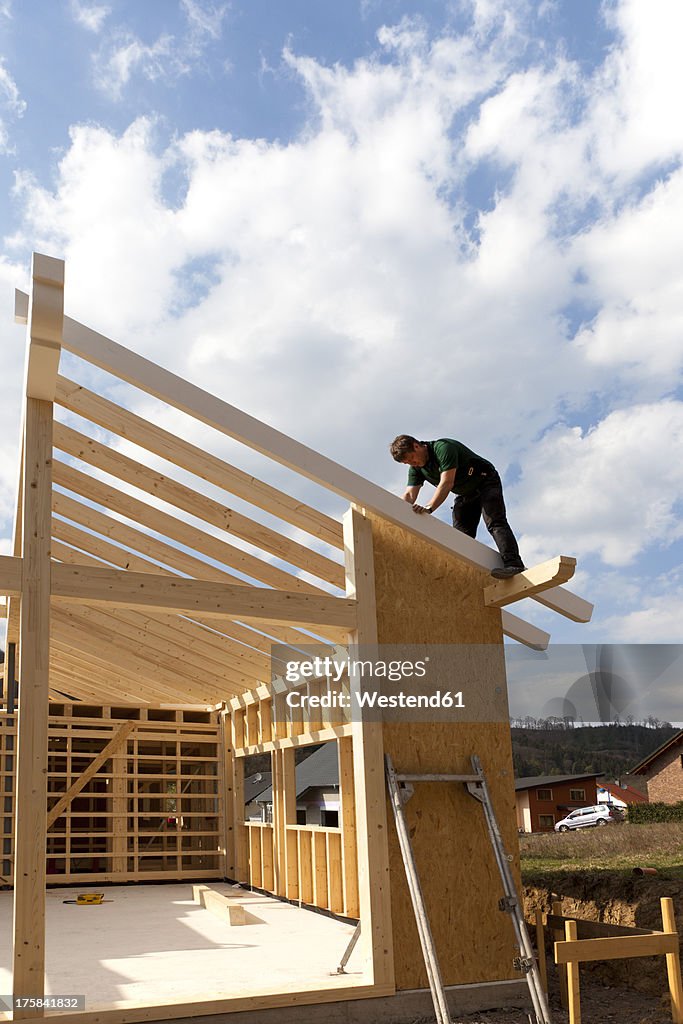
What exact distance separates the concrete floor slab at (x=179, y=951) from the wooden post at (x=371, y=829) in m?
0.31

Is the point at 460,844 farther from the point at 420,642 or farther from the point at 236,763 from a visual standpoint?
the point at 236,763

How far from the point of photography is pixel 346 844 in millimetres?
9711

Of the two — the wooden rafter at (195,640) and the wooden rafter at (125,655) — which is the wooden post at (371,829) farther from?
the wooden rafter at (125,655)

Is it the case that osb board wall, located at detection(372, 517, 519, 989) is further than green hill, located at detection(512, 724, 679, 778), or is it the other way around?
green hill, located at detection(512, 724, 679, 778)

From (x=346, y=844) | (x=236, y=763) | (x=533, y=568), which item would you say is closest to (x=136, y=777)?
(x=236, y=763)

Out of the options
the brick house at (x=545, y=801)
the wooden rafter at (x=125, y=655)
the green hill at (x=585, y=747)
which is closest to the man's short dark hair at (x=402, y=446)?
the wooden rafter at (x=125, y=655)

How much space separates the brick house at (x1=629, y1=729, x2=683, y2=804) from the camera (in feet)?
78.6

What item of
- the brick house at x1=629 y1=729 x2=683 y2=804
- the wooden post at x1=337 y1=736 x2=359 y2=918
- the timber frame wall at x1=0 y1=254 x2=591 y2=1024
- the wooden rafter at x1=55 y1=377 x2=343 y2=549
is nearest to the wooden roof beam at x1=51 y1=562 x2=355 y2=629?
the timber frame wall at x1=0 y1=254 x2=591 y2=1024

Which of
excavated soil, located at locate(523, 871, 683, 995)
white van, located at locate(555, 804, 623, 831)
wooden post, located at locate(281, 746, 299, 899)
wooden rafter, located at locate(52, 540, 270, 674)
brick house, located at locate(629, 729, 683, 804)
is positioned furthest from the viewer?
white van, located at locate(555, 804, 623, 831)

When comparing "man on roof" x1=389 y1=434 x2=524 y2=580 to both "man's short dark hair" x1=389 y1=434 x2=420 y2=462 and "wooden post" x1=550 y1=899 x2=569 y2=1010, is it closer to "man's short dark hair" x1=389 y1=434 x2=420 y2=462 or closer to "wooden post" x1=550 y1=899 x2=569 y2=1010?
"man's short dark hair" x1=389 y1=434 x2=420 y2=462

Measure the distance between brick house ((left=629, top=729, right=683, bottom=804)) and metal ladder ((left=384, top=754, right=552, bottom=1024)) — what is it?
18.8 metres

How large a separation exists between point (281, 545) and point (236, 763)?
7.53 m

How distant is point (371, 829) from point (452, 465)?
276 cm

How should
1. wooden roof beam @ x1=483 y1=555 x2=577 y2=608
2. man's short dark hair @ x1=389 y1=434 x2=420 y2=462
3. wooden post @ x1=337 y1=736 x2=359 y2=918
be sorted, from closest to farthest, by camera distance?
wooden roof beam @ x1=483 y1=555 x2=577 y2=608 → man's short dark hair @ x1=389 y1=434 x2=420 y2=462 → wooden post @ x1=337 y1=736 x2=359 y2=918
